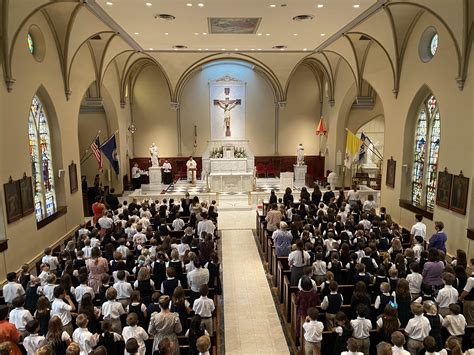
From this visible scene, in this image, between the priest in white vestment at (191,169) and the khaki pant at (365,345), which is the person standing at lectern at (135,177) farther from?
the khaki pant at (365,345)

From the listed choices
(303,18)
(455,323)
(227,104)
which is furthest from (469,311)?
(227,104)

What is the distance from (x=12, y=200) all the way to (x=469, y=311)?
10.3 m

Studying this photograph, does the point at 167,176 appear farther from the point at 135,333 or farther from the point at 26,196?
the point at 135,333

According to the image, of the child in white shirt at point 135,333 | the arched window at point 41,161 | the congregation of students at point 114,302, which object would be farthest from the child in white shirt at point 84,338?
the arched window at point 41,161

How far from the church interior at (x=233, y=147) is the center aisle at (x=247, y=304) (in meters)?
0.04

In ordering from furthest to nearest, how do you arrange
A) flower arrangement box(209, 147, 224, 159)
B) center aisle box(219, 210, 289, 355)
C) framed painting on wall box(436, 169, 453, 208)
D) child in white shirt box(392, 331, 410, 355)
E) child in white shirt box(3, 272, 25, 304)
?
flower arrangement box(209, 147, 224, 159) → framed painting on wall box(436, 169, 453, 208) → center aisle box(219, 210, 289, 355) → child in white shirt box(3, 272, 25, 304) → child in white shirt box(392, 331, 410, 355)

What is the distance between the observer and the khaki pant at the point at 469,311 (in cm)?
665

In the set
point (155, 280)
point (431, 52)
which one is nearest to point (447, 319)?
point (155, 280)

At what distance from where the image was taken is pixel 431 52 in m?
12.6

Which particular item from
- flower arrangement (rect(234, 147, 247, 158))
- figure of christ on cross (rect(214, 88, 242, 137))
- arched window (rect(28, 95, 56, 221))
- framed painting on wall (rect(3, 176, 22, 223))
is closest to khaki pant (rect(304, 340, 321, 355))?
framed painting on wall (rect(3, 176, 22, 223))

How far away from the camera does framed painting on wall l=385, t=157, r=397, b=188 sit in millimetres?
14930

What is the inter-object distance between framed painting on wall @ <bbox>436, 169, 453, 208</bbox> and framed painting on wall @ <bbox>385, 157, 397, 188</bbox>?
3.24 metres

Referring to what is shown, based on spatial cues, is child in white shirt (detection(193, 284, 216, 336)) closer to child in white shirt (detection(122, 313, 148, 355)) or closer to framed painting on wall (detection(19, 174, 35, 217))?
child in white shirt (detection(122, 313, 148, 355))

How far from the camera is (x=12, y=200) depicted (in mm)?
9891
